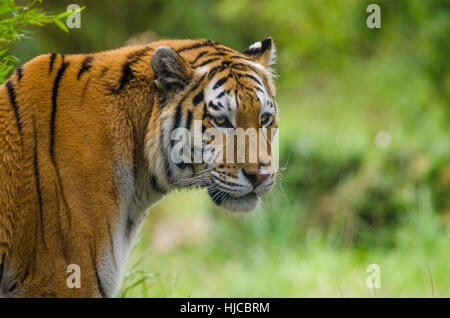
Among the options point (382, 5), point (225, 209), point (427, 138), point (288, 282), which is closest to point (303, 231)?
point (288, 282)

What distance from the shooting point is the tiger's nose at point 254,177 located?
297 centimetres

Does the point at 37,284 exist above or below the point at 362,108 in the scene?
below

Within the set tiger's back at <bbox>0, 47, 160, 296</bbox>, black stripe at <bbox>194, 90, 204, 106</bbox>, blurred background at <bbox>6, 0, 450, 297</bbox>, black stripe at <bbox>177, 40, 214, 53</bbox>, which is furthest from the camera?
blurred background at <bbox>6, 0, 450, 297</bbox>

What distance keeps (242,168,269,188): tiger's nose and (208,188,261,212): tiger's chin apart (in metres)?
0.12

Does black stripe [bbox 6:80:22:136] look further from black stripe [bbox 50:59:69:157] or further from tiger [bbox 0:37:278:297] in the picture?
black stripe [bbox 50:59:69:157]

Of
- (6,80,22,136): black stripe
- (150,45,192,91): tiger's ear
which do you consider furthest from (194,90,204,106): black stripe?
(6,80,22,136): black stripe

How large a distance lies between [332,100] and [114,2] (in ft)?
19.6

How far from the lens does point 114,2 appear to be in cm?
1273

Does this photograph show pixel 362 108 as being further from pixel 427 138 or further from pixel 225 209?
pixel 225 209

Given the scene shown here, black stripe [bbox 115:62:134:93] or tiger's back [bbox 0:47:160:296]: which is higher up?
black stripe [bbox 115:62:134:93]

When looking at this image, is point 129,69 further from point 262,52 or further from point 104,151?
point 262,52

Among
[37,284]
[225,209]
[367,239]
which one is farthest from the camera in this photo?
[367,239]

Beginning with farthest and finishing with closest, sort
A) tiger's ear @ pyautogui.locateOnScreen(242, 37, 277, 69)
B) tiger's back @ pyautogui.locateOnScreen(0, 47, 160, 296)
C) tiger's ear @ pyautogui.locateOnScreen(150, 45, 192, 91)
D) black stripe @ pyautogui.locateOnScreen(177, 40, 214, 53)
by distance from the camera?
tiger's ear @ pyautogui.locateOnScreen(242, 37, 277, 69) < black stripe @ pyautogui.locateOnScreen(177, 40, 214, 53) < tiger's ear @ pyautogui.locateOnScreen(150, 45, 192, 91) < tiger's back @ pyautogui.locateOnScreen(0, 47, 160, 296)

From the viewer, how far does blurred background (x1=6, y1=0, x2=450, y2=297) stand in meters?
6.86
